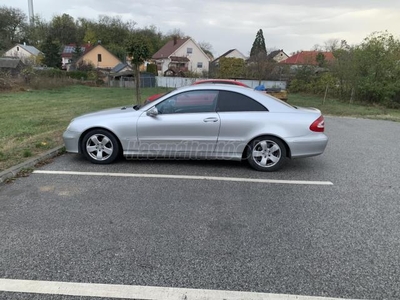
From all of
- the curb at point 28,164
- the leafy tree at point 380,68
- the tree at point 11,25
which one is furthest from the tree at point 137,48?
the tree at point 11,25

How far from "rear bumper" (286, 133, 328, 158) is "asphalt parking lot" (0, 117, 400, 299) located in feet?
1.19

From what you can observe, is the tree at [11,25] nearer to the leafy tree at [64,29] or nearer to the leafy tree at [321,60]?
the leafy tree at [64,29]

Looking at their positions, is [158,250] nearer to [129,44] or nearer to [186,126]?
[186,126]

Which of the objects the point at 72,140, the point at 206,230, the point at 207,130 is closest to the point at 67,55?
the point at 72,140

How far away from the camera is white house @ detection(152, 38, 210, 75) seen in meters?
55.5

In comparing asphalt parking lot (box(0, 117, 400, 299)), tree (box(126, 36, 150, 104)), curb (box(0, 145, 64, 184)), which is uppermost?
tree (box(126, 36, 150, 104))

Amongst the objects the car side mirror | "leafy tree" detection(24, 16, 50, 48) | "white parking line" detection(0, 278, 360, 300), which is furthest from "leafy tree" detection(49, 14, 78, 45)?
"white parking line" detection(0, 278, 360, 300)

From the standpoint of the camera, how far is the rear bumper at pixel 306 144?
5.28 m

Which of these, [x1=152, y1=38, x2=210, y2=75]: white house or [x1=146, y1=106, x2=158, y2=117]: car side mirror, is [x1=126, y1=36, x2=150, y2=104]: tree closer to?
[x1=146, y1=106, x2=158, y2=117]: car side mirror

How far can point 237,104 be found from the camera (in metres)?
5.38

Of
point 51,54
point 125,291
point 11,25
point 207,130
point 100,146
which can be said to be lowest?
point 125,291

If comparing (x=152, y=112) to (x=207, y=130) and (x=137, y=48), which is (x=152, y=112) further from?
(x=137, y=48)

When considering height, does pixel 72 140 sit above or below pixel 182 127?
below

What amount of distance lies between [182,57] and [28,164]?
53383 mm
